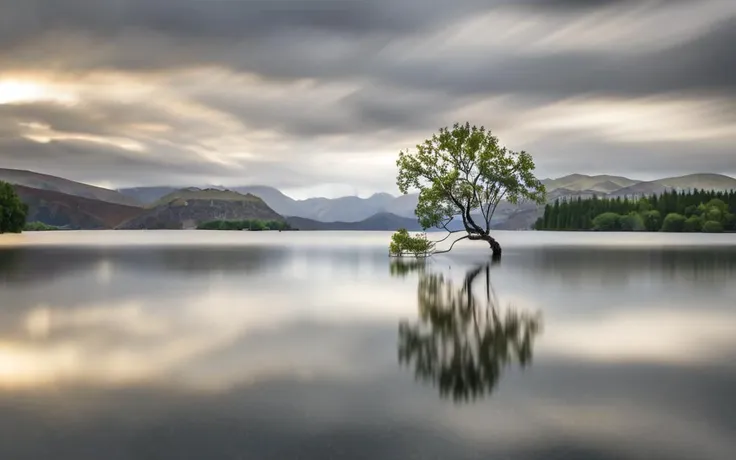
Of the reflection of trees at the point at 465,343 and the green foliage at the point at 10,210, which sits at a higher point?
the green foliage at the point at 10,210

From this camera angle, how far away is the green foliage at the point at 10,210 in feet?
466

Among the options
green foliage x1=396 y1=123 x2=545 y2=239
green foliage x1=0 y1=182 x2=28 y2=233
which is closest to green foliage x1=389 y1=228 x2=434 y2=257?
green foliage x1=396 y1=123 x2=545 y2=239

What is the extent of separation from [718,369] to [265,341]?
13.6 meters

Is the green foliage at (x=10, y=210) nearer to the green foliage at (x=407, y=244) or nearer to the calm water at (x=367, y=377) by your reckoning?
the green foliage at (x=407, y=244)

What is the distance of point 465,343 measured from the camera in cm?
1959

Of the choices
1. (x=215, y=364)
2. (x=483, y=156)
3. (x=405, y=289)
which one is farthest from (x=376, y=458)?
(x=483, y=156)

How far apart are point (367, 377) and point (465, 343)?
5.32 meters

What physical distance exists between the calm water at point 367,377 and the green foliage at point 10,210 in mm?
129012

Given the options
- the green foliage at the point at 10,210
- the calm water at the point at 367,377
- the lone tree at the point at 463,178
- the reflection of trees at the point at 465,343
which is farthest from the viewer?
the green foliage at the point at 10,210

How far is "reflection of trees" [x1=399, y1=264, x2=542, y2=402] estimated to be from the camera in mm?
15000

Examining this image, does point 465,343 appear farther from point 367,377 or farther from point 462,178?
point 462,178

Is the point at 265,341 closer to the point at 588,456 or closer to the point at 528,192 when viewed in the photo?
the point at 588,456

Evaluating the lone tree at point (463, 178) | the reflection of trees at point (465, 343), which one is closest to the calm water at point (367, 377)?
the reflection of trees at point (465, 343)

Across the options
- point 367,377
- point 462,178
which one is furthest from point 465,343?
point 462,178
